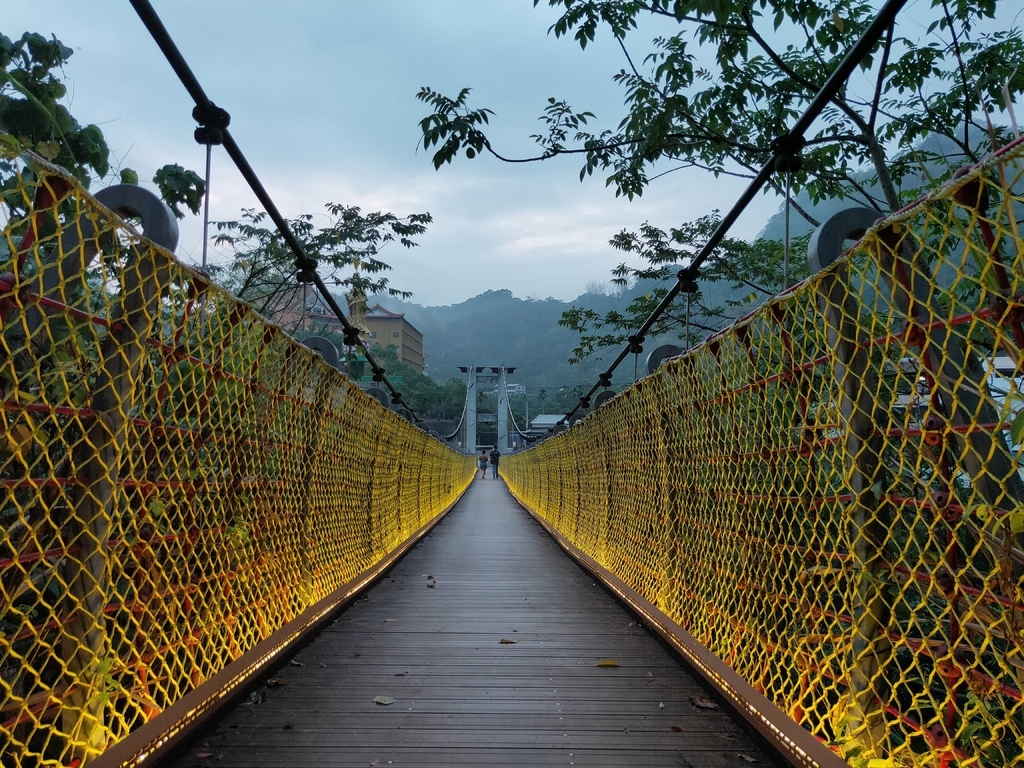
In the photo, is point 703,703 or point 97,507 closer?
point 97,507

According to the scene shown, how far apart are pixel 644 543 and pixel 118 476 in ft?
7.00

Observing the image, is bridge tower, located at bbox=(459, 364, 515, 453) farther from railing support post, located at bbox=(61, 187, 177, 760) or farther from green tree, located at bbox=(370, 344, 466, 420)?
railing support post, located at bbox=(61, 187, 177, 760)

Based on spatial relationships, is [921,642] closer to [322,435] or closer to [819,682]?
[819,682]

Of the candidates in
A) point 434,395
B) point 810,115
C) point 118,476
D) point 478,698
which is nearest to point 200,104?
point 118,476

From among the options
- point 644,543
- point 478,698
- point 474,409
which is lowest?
point 478,698

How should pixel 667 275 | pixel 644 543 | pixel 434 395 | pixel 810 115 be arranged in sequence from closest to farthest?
pixel 810 115 → pixel 644 543 → pixel 667 275 → pixel 434 395

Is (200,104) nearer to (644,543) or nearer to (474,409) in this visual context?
(644,543)

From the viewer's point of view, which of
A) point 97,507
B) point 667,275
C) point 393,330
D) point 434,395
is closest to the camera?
point 97,507

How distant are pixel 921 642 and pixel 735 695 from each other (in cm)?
77

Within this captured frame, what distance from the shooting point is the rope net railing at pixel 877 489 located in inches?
34.8

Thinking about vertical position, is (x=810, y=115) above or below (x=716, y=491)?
above

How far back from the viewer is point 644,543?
2857mm

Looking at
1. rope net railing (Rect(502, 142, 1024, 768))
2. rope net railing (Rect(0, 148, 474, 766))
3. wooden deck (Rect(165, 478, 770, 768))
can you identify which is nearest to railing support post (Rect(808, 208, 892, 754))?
rope net railing (Rect(502, 142, 1024, 768))

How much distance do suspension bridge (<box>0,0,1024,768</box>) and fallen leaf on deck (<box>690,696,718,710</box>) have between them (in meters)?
0.01
